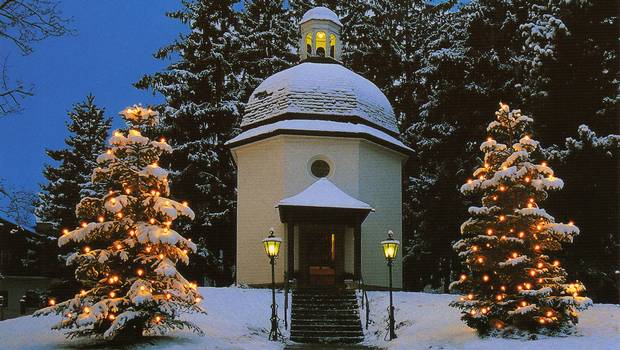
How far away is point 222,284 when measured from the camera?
34312mm

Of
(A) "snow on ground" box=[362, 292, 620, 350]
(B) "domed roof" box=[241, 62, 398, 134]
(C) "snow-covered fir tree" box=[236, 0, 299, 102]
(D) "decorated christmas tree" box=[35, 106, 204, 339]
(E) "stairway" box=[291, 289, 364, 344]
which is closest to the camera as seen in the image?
(D) "decorated christmas tree" box=[35, 106, 204, 339]

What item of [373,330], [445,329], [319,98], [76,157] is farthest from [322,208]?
[76,157]

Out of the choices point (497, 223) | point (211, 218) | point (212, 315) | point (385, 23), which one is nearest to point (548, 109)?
point (497, 223)

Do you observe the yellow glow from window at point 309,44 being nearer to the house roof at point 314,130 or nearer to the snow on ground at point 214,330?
the house roof at point 314,130

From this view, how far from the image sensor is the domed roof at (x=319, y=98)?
26188mm

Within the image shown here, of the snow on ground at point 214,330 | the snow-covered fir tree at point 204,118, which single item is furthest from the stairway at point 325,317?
the snow-covered fir tree at point 204,118

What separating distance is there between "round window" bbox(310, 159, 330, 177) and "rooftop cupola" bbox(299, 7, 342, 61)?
6870 millimetres

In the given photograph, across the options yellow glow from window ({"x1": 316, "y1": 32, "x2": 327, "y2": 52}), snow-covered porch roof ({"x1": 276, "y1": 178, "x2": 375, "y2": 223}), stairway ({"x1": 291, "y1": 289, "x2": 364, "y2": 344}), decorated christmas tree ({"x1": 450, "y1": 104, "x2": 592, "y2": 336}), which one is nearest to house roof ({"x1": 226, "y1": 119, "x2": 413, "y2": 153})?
snow-covered porch roof ({"x1": 276, "y1": 178, "x2": 375, "y2": 223})

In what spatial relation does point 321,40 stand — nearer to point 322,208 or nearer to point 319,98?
point 319,98

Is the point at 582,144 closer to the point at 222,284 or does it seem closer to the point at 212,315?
the point at 212,315

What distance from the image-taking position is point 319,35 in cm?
3069

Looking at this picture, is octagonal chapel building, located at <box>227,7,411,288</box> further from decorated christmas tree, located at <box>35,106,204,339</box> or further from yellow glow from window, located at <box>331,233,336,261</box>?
decorated christmas tree, located at <box>35,106,204,339</box>

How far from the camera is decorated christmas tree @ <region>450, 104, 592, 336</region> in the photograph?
14578 millimetres

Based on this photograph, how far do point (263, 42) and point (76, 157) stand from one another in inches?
502
